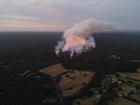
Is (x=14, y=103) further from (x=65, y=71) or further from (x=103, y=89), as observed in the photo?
(x=65, y=71)

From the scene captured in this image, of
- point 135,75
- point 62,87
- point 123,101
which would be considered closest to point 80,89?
point 62,87

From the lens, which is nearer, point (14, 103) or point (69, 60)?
point (14, 103)

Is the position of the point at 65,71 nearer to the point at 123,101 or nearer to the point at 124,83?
the point at 124,83

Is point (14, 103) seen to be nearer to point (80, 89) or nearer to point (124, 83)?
point (80, 89)

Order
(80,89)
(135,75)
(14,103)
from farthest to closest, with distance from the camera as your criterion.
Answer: (135,75)
(80,89)
(14,103)

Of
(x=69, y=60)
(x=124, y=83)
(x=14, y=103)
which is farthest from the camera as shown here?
(x=69, y=60)

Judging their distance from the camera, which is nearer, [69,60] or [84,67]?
[84,67]

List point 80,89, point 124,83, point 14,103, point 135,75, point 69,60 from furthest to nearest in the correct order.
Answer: point 69,60, point 135,75, point 124,83, point 80,89, point 14,103

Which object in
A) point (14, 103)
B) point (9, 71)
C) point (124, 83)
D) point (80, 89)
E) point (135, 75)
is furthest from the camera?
point (9, 71)

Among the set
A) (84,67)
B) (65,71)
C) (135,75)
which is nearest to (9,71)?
(65,71)
